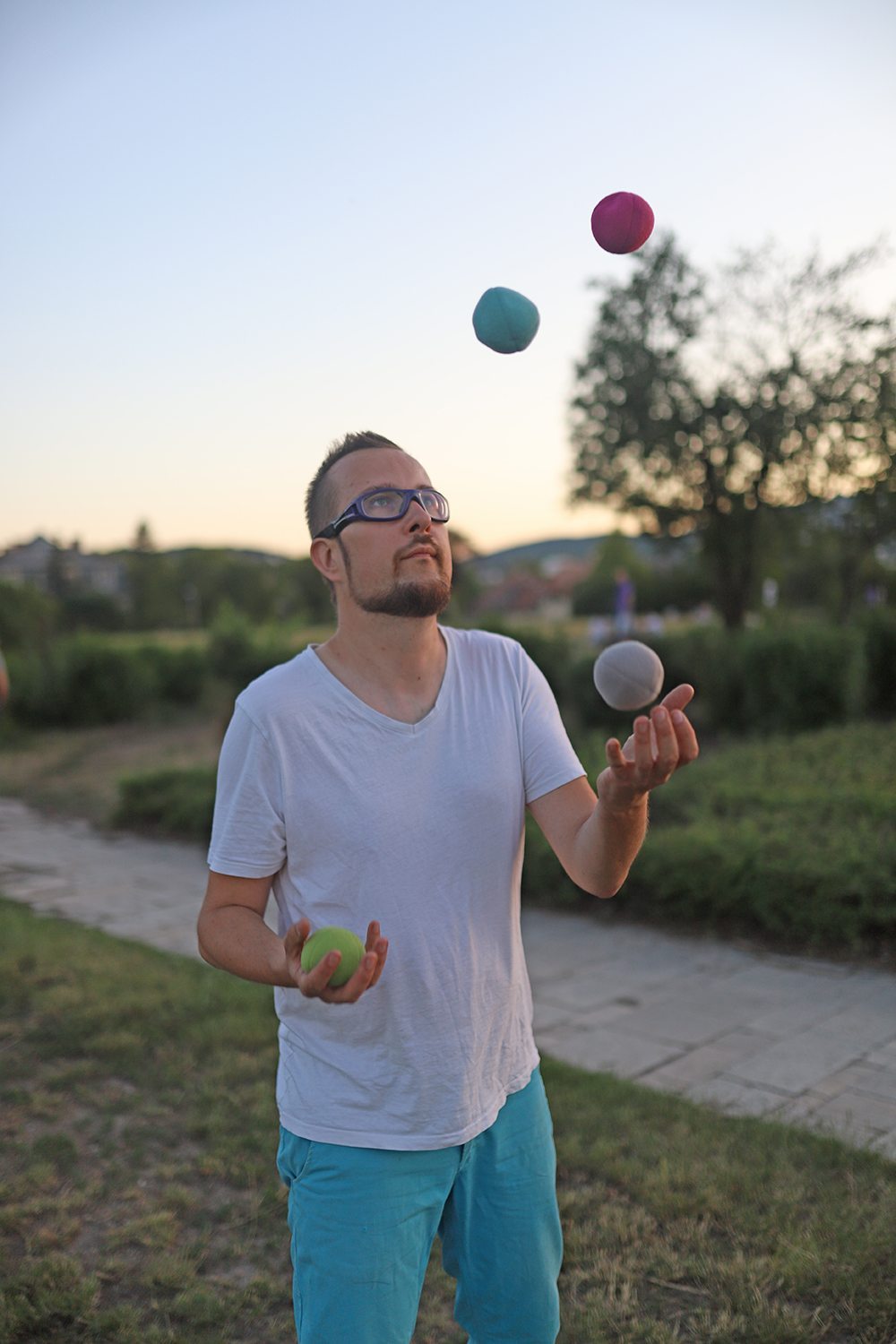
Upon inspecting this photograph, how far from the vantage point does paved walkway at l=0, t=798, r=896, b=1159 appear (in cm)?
434

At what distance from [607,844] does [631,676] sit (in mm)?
353

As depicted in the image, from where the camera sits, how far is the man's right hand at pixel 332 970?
1.70m

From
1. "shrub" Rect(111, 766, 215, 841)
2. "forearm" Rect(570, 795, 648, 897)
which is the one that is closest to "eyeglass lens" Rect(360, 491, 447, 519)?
"forearm" Rect(570, 795, 648, 897)

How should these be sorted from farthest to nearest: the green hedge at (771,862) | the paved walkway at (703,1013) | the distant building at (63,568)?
1. the distant building at (63,568)
2. the green hedge at (771,862)
3. the paved walkway at (703,1013)

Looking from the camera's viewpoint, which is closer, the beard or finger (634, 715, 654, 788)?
finger (634, 715, 654, 788)

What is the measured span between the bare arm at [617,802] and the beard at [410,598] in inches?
17.2

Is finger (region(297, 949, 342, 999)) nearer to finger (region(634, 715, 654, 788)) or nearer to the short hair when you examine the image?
finger (region(634, 715, 654, 788))

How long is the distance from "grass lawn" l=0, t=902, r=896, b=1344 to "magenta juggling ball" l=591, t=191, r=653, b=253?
2.57 meters

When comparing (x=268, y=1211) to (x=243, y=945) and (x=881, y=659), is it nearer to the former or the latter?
(x=243, y=945)

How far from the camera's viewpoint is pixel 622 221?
2.33 m

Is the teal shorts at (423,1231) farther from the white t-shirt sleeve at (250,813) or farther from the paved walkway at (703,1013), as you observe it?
the paved walkway at (703,1013)

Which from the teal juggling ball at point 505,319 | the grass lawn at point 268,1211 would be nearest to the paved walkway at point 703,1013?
the grass lawn at point 268,1211

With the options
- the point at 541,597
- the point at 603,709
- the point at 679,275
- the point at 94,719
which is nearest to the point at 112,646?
the point at 94,719

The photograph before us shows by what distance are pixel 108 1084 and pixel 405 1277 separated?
10.3ft
